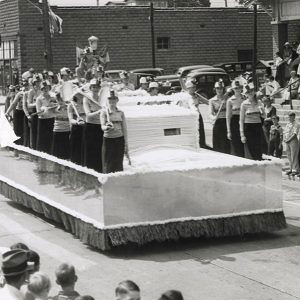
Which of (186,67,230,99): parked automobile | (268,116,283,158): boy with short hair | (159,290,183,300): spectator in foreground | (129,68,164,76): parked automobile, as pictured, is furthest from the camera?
(129,68,164,76): parked automobile

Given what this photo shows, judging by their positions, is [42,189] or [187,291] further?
[42,189]

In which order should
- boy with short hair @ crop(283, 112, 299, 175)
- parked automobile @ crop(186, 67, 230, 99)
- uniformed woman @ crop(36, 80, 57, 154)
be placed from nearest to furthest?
uniformed woman @ crop(36, 80, 57, 154)
boy with short hair @ crop(283, 112, 299, 175)
parked automobile @ crop(186, 67, 230, 99)

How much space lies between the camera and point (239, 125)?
49.2ft

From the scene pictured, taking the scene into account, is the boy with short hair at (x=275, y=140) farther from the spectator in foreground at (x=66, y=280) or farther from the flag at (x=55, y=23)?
the flag at (x=55, y=23)

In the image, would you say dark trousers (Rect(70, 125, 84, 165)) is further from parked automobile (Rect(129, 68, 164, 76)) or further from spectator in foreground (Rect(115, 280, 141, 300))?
parked automobile (Rect(129, 68, 164, 76))

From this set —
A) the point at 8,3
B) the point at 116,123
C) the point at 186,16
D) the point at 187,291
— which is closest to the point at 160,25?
the point at 186,16

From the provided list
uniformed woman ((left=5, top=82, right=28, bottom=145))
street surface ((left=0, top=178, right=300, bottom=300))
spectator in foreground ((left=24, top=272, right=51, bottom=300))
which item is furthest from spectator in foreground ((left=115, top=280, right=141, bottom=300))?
uniformed woman ((left=5, top=82, right=28, bottom=145))

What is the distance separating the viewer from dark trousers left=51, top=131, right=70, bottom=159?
46.1ft

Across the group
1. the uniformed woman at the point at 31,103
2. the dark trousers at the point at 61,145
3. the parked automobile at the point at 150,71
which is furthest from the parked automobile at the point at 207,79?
the dark trousers at the point at 61,145

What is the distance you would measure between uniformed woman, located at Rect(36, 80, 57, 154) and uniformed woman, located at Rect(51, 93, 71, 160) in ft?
1.97

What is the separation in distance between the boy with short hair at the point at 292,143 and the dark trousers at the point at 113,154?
20.0 feet

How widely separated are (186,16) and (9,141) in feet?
128

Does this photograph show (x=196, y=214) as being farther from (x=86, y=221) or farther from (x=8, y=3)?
(x=8, y=3)

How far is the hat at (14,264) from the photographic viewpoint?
630 centimetres
